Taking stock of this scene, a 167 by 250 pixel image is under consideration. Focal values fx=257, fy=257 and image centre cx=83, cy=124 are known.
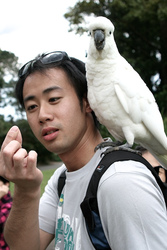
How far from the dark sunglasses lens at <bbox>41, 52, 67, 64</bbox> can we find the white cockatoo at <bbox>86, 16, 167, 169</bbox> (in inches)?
6.1

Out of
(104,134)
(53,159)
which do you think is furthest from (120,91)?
(53,159)

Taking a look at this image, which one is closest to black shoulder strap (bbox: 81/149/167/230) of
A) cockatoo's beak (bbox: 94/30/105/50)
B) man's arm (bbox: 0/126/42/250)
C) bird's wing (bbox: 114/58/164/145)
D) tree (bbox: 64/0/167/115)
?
man's arm (bbox: 0/126/42/250)

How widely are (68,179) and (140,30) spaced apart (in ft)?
33.3

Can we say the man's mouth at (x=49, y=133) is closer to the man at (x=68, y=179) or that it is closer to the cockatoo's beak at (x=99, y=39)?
the man at (x=68, y=179)

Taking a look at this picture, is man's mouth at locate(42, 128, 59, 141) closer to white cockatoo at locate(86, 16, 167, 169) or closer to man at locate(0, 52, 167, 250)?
man at locate(0, 52, 167, 250)

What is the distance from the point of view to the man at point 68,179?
34.2 inches

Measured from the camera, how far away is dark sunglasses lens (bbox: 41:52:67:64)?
133cm

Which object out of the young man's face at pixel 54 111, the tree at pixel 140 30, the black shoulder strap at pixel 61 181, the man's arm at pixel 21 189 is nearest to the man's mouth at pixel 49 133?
the young man's face at pixel 54 111

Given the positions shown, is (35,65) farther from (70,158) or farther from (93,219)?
(93,219)

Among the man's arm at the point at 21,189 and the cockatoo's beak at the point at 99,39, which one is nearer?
the man's arm at the point at 21,189

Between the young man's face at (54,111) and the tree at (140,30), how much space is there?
785 cm

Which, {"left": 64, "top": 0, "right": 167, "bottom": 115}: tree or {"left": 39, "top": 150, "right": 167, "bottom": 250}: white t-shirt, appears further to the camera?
{"left": 64, "top": 0, "right": 167, "bottom": 115}: tree

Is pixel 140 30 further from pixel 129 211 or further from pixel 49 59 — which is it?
pixel 129 211

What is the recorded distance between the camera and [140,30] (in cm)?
1027
